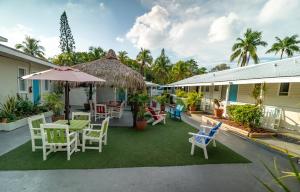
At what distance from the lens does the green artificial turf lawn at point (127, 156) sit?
14.3 ft

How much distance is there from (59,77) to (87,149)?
2505 millimetres

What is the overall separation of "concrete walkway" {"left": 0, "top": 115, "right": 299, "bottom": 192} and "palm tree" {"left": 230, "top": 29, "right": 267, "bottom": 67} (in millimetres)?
24112

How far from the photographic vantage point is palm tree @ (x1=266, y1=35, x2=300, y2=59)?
23938mm

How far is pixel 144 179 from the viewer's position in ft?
12.7

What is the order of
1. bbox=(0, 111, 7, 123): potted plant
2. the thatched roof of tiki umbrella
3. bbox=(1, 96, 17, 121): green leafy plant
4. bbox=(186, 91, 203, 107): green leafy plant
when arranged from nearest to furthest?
bbox=(0, 111, 7, 123): potted plant
bbox=(1, 96, 17, 121): green leafy plant
the thatched roof of tiki umbrella
bbox=(186, 91, 203, 107): green leafy plant

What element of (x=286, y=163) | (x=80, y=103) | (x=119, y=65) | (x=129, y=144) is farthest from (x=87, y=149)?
(x=80, y=103)

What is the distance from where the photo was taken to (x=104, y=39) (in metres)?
13.0

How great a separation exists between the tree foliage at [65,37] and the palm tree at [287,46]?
110 ft

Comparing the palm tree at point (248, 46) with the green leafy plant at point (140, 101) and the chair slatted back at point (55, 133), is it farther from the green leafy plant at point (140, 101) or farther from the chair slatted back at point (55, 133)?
the chair slatted back at point (55, 133)

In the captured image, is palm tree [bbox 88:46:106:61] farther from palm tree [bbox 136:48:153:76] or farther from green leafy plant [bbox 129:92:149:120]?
green leafy plant [bbox 129:92:149:120]

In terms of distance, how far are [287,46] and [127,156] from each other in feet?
98.7

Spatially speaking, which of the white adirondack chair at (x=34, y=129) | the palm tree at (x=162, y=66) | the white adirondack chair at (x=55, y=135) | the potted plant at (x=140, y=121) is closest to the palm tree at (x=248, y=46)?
the palm tree at (x=162, y=66)

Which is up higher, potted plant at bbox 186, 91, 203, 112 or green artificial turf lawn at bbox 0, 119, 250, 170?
potted plant at bbox 186, 91, 203, 112

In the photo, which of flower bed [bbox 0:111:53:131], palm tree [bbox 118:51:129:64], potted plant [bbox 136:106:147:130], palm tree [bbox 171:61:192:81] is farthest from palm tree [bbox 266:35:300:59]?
flower bed [bbox 0:111:53:131]
